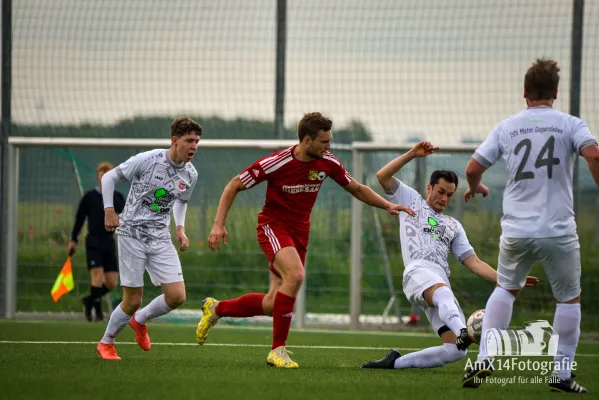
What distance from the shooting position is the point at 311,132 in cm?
805

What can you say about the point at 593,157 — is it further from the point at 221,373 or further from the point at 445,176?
the point at 221,373

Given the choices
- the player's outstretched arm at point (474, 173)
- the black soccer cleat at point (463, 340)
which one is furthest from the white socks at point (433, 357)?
the player's outstretched arm at point (474, 173)

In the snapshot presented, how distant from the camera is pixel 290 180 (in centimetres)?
819

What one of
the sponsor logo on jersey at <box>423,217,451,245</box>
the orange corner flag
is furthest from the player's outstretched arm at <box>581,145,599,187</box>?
the orange corner flag

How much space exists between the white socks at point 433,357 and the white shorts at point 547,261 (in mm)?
1248

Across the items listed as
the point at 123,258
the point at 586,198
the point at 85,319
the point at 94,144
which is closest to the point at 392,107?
the point at 586,198

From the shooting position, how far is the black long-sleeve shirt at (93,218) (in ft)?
44.8

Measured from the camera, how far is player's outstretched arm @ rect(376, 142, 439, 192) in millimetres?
7660

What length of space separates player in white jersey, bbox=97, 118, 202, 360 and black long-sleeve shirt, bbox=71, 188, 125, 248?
5.07m

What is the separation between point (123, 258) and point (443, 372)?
281 centimetres

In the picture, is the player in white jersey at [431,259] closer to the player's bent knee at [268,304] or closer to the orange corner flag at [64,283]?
the player's bent knee at [268,304]

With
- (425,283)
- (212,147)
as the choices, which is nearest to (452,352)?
(425,283)

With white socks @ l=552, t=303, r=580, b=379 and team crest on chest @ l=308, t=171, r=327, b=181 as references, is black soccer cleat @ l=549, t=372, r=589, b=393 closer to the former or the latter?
white socks @ l=552, t=303, r=580, b=379

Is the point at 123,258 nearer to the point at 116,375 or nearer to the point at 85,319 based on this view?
the point at 116,375
